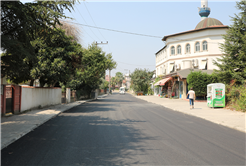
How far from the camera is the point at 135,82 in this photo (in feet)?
207

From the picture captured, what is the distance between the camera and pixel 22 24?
24.9 feet

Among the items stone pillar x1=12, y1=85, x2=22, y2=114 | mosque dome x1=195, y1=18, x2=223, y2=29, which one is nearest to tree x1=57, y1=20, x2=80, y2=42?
stone pillar x1=12, y1=85, x2=22, y2=114

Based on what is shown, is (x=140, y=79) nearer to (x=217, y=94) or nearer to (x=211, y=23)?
(x=211, y=23)

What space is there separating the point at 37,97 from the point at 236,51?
16721 mm

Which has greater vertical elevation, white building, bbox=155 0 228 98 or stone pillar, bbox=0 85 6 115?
white building, bbox=155 0 228 98

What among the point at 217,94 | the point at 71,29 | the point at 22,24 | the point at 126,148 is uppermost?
the point at 71,29

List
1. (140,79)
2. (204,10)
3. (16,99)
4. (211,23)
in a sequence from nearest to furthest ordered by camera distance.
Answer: (16,99), (211,23), (204,10), (140,79)

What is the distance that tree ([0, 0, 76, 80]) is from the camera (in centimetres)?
700

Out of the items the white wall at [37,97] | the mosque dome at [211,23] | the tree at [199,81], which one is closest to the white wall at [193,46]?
the mosque dome at [211,23]

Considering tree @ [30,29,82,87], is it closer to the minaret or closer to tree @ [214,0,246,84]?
tree @ [214,0,246,84]

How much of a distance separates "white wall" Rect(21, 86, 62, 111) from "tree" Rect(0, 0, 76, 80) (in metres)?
5.28

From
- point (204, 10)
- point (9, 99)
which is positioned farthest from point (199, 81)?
point (204, 10)

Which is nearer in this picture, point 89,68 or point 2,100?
point 2,100

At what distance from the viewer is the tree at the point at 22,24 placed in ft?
23.0
